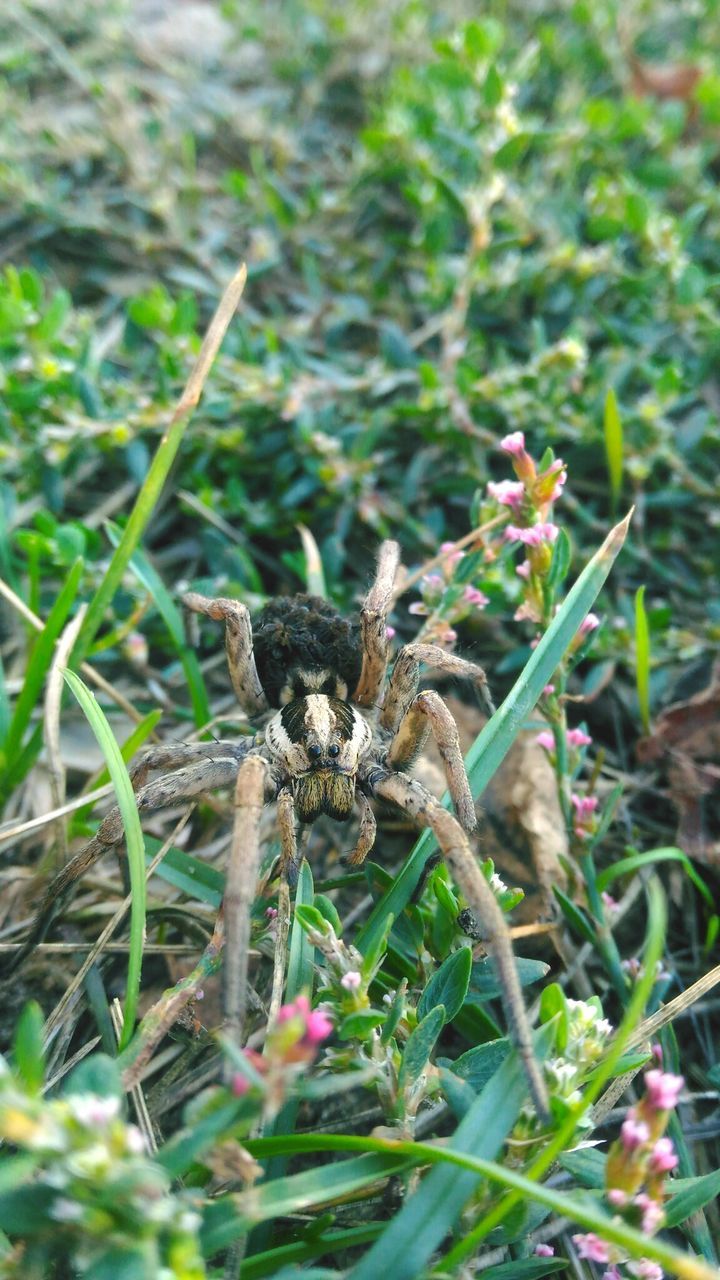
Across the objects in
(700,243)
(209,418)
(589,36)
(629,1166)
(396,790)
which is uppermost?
(589,36)

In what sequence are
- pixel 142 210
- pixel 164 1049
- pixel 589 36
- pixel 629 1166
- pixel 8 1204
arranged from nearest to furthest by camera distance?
Result: pixel 8 1204 → pixel 629 1166 → pixel 164 1049 → pixel 142 210 → pixel 589 36

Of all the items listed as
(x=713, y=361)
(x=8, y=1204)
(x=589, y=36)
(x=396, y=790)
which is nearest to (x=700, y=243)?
(x=713, y=361)

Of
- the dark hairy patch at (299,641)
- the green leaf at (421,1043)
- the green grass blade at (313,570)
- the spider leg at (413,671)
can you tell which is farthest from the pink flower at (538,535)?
the green leaf at (421,1043)

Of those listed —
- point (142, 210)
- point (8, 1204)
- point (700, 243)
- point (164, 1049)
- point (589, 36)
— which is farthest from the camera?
point (589, 36)

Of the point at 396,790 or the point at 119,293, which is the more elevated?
the point at 119,293

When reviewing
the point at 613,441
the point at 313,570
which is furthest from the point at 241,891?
the point at 613,441

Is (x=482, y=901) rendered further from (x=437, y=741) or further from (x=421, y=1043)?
(x=437, y=741)

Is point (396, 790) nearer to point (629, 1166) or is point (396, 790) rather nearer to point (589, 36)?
point (629, 1166)
